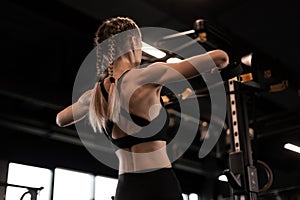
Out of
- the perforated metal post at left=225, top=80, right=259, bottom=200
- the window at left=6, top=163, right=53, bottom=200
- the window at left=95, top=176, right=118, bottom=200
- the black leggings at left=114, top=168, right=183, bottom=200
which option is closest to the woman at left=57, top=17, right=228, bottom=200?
the black leggings at left=114, top=168, right=183, bottom=200

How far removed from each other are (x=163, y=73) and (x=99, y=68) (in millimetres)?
359

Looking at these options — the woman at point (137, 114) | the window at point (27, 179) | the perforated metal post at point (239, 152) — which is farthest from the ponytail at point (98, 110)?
the window at point (27, 179)

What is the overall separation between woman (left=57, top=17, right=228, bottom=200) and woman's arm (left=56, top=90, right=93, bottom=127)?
0.62ft

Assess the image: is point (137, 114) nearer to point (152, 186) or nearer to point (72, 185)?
point (152, 186)

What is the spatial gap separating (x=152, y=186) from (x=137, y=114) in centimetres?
26

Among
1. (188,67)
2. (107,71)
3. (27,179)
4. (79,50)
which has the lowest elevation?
(188,67)

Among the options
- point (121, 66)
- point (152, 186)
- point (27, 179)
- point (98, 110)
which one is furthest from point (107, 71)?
point (27, 179)

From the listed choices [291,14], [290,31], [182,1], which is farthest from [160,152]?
[290,31]

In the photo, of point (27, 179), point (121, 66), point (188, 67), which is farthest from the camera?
point (27, 179)

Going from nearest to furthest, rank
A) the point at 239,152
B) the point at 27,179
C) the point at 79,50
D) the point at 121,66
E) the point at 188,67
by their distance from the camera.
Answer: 1. the point at 188,67
2. the point at 121,66
3. the point at 239,152
4. the point at 79,50
5. the point at 27,179

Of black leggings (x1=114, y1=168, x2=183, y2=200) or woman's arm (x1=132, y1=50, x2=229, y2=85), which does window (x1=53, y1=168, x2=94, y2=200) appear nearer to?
black leggings (x1=114, y1=168, x2=183, y2=200)

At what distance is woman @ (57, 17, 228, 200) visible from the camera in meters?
1.47

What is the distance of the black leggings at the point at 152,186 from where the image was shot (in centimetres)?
149

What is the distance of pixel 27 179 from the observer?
266 inches
